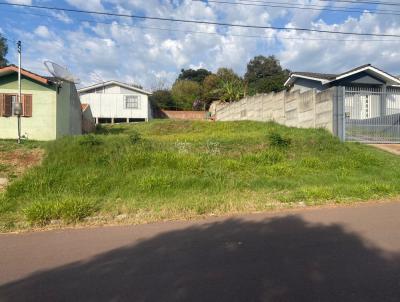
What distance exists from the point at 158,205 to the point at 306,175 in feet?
15.1

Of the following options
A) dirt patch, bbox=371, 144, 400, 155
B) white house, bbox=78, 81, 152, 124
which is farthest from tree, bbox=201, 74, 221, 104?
dirt patch, bbox=371, 144, 400, 155

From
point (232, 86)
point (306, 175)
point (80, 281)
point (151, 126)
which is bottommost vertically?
point (80, 281)

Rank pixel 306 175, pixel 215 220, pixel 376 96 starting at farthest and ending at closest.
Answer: pixel 376 96, pixel 306 175, pixel 215 220

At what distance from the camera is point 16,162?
9305mm

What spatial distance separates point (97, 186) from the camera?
26.2 feet

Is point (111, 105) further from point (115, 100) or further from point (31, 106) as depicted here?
point (31, 106)

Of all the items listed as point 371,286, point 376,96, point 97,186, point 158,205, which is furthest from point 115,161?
point 376,96

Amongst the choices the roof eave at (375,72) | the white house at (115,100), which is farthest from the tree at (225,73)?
the roof eave at (375,72)

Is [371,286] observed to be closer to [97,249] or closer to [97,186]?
[97,249]

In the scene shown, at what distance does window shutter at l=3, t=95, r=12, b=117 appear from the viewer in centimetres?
1436

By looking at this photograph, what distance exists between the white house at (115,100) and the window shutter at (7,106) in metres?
15.6

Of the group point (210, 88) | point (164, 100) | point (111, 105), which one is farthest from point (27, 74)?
point (210, 88)

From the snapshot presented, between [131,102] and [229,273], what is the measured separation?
28084 mm

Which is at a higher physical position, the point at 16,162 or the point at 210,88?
the point at 210,88
